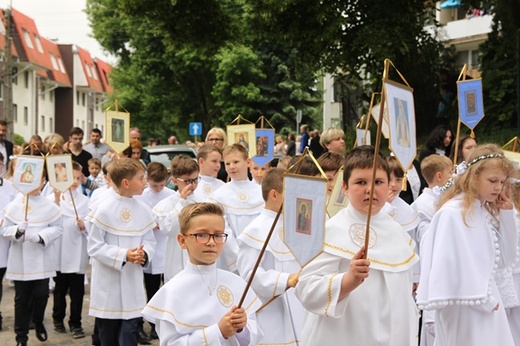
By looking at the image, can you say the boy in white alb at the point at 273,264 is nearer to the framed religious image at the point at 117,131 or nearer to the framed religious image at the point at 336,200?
the framed religious image at the point at 336,200

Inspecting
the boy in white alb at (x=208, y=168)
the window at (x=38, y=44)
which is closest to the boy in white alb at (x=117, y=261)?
the boy in white alb at (x=208, y=168)

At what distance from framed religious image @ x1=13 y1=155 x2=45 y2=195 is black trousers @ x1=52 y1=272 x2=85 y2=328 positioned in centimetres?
127

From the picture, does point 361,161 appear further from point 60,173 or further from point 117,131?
point 117,131

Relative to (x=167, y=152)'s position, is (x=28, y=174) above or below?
below

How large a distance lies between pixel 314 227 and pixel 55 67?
76.6 metres

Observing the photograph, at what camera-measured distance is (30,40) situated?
70812 millimetres

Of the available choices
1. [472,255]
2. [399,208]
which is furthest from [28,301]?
[472,255]

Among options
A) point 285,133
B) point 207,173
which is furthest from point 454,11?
point 207,173

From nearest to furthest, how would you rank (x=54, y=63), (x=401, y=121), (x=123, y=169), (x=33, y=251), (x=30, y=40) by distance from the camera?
(x=401, y=121) → (x=123, y=169) → (x=33, y=251) → (x=30, y=40) → (x=54, y=63)

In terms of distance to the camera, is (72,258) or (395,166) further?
(72,258)

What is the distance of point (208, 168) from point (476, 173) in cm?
414

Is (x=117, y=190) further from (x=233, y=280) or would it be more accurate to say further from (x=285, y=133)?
(x=285, y=133)

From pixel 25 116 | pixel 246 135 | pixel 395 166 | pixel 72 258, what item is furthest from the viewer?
pixel 25 116

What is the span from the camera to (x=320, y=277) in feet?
15.9
